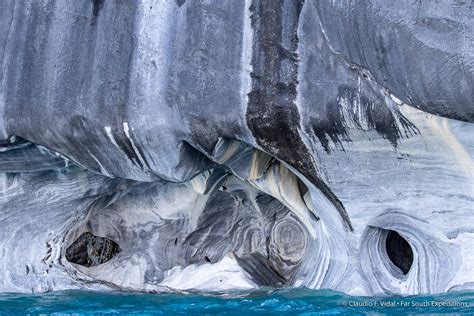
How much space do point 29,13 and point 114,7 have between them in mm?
341

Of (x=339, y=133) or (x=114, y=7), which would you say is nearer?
(x=339, y=133)

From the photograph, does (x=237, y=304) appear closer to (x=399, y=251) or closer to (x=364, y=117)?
(x=399, y=251)

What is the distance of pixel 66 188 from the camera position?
3395mm

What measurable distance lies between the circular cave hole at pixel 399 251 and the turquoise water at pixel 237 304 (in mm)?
275

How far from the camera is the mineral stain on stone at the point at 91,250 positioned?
3713 millimetres

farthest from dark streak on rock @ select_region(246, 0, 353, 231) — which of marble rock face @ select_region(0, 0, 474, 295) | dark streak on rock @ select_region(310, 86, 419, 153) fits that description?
dark streak on rock @ select_region(310, 86, 419, 153)

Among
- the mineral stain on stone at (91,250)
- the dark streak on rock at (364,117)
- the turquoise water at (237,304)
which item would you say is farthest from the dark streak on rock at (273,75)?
the mineral stain on stone at (91,250)

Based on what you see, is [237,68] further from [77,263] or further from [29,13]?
[77,263]

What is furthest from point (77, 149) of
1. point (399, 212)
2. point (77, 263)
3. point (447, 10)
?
point (447, 10)

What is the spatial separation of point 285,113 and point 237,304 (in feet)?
2.33

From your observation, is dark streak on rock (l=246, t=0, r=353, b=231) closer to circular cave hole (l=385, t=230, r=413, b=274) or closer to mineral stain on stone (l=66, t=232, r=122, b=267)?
circular cave hole (l=385, t=230, r=413, b=274)

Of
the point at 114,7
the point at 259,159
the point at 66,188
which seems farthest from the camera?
the point at 66,188

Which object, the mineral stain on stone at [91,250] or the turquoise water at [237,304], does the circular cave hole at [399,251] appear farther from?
the mineral stain on stone at [91,250]

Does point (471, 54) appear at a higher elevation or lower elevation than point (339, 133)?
higher
